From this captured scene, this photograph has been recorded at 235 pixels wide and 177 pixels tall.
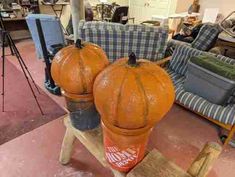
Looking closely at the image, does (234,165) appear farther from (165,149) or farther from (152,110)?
(152,110)

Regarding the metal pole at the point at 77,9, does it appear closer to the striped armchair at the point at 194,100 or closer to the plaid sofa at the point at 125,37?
the plaid sofa at the point at 125,37

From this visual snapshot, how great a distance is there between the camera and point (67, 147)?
150 centimetres

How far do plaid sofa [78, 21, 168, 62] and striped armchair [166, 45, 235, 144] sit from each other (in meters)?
0.24

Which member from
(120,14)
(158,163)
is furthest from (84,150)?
(120,14)

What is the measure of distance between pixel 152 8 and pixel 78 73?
5351 millimetres

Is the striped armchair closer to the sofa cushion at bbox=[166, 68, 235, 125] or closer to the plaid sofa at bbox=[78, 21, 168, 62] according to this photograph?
the sofa cushion at bbox=[166, 68, 235, 125]

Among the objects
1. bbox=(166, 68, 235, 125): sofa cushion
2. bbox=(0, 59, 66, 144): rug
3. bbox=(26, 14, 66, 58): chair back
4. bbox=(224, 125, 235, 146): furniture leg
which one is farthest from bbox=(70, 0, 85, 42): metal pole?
bbox=(224, 125, 235, 146): furniture leg

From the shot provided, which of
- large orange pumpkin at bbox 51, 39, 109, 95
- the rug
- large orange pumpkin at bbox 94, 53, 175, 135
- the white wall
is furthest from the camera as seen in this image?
the white wall

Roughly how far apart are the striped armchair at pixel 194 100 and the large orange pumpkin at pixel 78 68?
1.34 metres

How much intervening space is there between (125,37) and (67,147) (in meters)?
1.54

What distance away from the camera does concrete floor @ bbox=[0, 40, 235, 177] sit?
153 cm

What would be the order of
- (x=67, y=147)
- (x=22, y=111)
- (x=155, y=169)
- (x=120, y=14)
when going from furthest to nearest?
(x=120, y=14) → (x=22, y=111) → (x=67, y=147) → (x=155, y=169)

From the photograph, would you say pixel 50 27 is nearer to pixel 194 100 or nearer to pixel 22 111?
pixel 22 111

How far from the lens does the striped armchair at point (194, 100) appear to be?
174 centimetres
